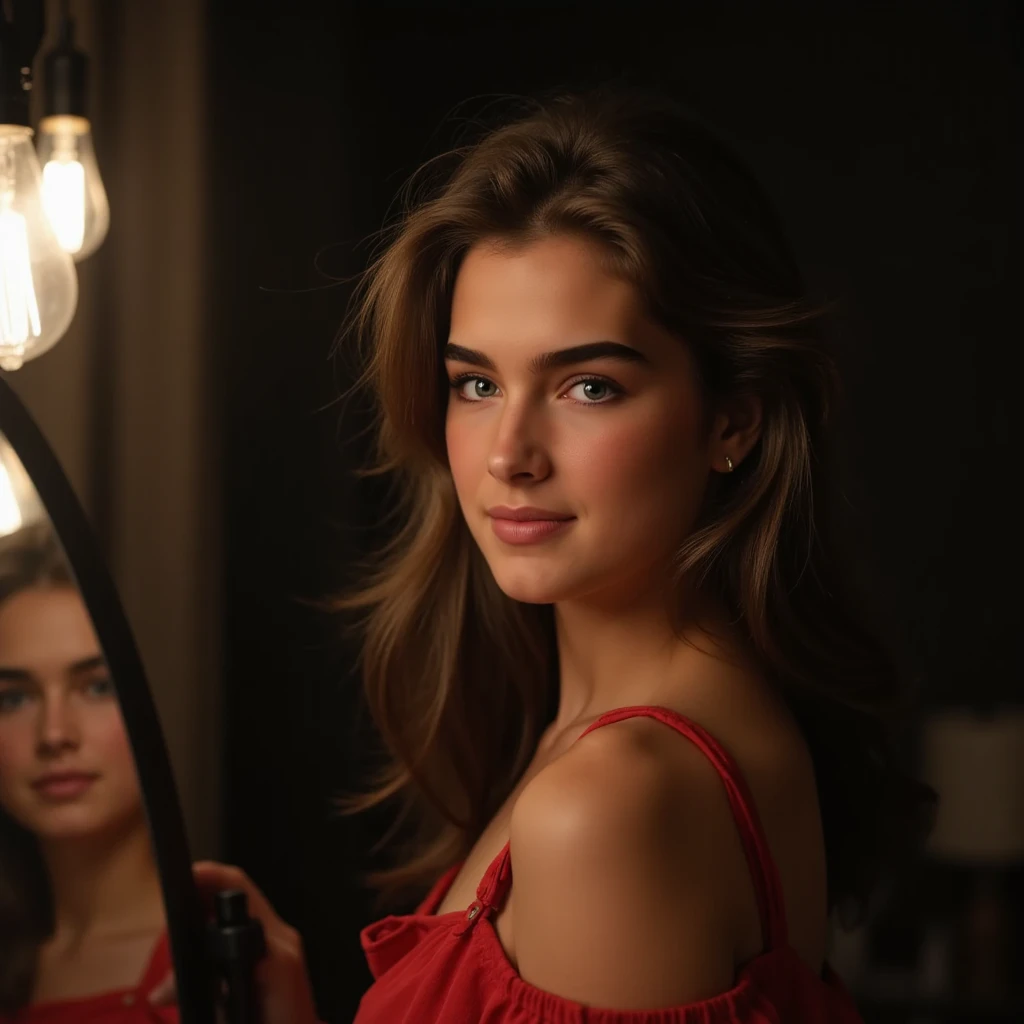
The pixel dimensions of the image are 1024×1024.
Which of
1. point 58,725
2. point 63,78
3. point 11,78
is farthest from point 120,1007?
point 63,78

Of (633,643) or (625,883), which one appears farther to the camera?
(633,643)

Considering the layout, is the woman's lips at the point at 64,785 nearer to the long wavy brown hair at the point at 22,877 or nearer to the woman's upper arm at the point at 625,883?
the long wavy brown hair at the point at 22,877

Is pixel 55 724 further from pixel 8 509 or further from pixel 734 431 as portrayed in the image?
pixel 734 431

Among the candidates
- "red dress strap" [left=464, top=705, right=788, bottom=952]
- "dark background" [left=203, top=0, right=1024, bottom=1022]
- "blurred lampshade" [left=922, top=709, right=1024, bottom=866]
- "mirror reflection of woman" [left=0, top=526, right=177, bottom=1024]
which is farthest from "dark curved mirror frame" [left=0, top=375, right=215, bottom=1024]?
"blurred lampshade" [left=922, top=709, right=1024, bottom=866]

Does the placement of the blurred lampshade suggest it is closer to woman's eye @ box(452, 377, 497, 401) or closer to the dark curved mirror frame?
woman's eye @ box(452, 377, 497, 401)

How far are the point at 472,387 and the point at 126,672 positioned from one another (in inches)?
16.6

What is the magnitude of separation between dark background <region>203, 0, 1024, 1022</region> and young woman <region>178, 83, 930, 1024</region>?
159 cm

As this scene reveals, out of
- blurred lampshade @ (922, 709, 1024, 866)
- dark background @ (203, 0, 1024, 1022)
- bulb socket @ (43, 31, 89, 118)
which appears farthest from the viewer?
blurred lampshade @ (922, 709, 1024, 866)

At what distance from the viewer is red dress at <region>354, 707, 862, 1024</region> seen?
0.90 metres

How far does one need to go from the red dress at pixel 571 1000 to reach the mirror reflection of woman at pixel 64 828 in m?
0.22

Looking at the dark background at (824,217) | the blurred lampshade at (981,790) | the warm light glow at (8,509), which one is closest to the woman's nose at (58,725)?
the warm light glow at (8,509)

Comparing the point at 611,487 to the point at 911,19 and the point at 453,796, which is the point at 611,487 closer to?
the point at 453,796

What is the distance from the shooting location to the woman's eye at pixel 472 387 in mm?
1126

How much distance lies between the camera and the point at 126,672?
0.85 m
